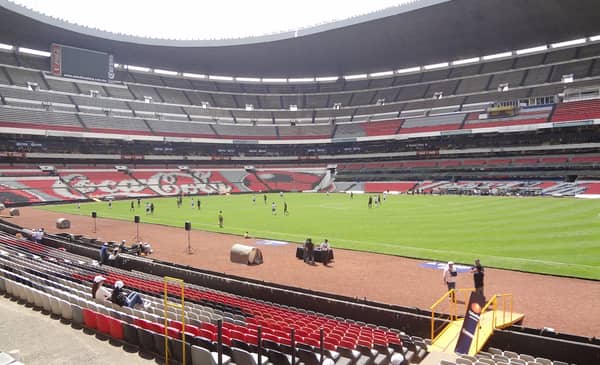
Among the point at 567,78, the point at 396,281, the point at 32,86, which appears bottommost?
the point at 396,281

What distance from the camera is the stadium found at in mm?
9125

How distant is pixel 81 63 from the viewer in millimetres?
77688

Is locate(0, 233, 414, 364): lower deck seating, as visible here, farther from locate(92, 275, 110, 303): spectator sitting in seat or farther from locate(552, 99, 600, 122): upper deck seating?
locate(552, 99, 600, 122): upper deck seating

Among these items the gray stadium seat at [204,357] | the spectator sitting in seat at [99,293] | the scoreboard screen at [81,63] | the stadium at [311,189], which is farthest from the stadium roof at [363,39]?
the gray stadium seat at [204,357]

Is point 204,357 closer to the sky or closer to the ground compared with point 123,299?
closer to the ground

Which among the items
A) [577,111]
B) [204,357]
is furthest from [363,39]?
[204,357]

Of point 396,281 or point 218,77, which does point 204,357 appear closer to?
point 396,281

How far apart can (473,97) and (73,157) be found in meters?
76.3

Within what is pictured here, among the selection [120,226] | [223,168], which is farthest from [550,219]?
[223,168]

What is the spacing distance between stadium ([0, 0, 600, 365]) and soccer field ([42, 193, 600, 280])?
0.93ft

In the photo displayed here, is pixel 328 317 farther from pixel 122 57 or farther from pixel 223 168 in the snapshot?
pixel 122 57

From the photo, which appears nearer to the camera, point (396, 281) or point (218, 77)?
point (396, 281)

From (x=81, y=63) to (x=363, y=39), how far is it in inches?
2148

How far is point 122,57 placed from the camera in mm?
85562
